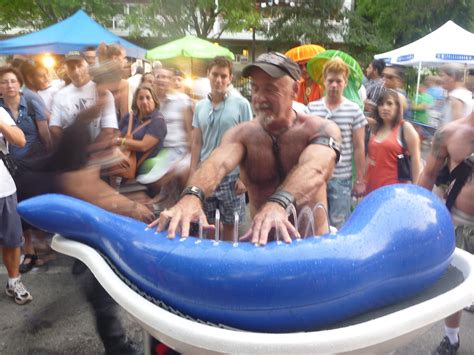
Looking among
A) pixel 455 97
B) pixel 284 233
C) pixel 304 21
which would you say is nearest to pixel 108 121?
pixel 284 233

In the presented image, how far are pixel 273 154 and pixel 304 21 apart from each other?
782 inches

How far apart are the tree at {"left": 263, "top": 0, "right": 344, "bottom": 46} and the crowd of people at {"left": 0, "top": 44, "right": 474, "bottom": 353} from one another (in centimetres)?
1636

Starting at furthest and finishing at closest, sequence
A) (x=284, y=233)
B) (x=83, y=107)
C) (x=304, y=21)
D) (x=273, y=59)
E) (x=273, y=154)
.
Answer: (x=304, y=21) → (x=83, y=107) → (x=273, y=154) → (x=273, y=59) → (x=284, y=233)

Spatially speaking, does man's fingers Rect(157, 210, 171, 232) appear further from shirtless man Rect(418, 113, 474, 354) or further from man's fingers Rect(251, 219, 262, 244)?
shirtless man Rect(418, 113, 474, 354)

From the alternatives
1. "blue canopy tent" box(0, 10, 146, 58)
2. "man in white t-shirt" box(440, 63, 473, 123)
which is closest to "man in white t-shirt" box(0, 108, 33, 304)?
"man in white t-shirt" box(440, 63, 473, 123)

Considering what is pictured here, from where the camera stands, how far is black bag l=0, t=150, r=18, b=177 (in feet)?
10.9

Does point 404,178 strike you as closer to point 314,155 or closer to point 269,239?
point 314,155

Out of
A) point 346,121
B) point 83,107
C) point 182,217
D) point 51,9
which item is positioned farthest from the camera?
point 51,9

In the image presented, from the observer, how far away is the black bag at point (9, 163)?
3318 mm

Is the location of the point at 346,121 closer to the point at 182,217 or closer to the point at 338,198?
the point at 338,198

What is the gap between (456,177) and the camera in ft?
9.13

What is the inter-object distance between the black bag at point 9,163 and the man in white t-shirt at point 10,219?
0.05ft

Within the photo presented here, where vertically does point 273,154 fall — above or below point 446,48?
above

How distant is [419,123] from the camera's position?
8.00 metres
